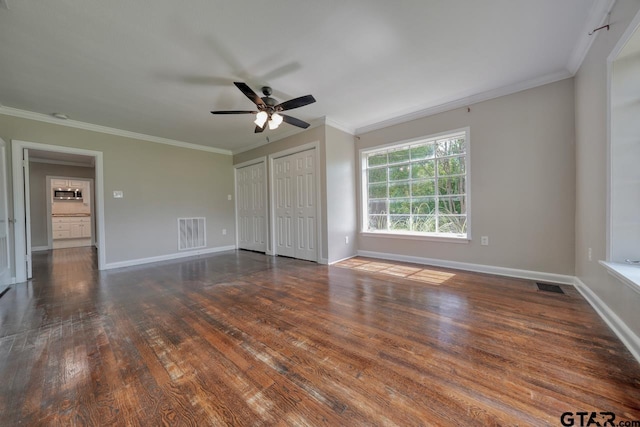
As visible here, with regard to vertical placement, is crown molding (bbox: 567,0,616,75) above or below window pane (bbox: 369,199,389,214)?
above

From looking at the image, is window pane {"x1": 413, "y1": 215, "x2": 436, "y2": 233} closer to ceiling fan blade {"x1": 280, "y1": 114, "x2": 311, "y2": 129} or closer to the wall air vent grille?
ceiling fan blade {"x1": 280, "y1": 114, "x2": 311, "y2": 129}

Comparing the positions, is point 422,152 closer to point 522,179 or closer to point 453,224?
point 453,224

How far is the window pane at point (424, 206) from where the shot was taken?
4.07 m

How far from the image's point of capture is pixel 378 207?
4773mm

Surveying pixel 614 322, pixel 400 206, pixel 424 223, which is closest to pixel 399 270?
pixel 424 223

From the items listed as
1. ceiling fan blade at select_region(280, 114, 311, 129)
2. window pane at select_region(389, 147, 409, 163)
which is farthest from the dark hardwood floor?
window pane at select_region(389, 147, 409, 163)

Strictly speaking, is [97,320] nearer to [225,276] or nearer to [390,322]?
[225,276]

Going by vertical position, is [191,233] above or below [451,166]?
below

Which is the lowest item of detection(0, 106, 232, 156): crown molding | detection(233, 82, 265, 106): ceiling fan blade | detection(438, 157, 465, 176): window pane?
detection(438, 157, 465, 176): window pane

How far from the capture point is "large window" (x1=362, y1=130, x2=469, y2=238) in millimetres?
3793

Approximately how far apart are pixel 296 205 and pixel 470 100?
3.35 meters

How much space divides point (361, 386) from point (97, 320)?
2518 millimetres

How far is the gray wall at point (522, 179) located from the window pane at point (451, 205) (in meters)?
0.17

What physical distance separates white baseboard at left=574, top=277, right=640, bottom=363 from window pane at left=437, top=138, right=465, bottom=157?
87.4 inches
